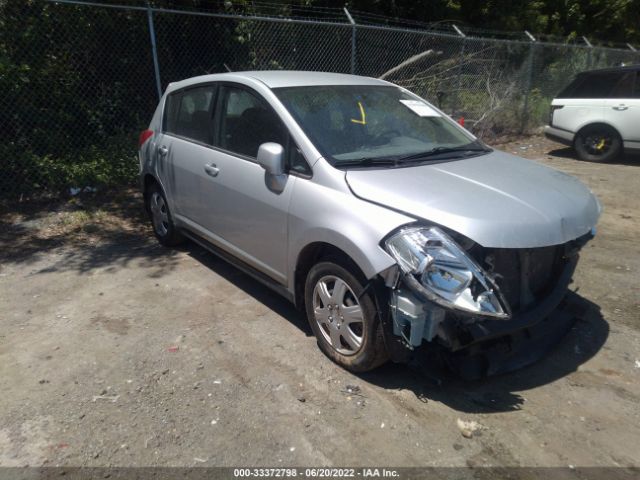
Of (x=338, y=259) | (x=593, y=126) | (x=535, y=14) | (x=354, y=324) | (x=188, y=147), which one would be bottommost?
(x=354, y=324)

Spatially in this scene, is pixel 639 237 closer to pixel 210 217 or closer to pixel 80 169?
pixel 210 217

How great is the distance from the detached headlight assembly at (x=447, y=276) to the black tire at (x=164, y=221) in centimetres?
309

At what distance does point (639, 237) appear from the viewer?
555 centimetres

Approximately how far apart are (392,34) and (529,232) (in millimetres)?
8450

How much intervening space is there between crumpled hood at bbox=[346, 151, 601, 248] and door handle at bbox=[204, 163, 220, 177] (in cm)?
135

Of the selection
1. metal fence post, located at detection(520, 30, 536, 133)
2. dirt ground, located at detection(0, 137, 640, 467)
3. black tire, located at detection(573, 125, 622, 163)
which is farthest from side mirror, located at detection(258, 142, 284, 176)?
metal fence post, located at detection(520, 30, 536, 133)

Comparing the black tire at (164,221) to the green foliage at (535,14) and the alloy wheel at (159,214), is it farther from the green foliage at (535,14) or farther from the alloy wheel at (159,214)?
the green foliage at (535,14)

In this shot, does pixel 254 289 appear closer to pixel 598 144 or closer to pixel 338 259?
pixel 338 259

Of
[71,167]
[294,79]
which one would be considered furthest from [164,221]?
[71,167]

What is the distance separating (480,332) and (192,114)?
3.20 m

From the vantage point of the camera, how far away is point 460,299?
2.57 metres

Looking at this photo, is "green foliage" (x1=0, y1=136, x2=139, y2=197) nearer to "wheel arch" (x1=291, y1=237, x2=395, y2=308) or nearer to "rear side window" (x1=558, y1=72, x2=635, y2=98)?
"wheel arch" (x1=291, y1=237, x2=395, y2=308)

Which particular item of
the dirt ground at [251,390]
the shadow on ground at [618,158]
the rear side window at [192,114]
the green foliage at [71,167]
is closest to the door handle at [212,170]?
the rear side window at [192,114]

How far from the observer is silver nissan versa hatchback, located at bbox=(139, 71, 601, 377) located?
2.66 m
